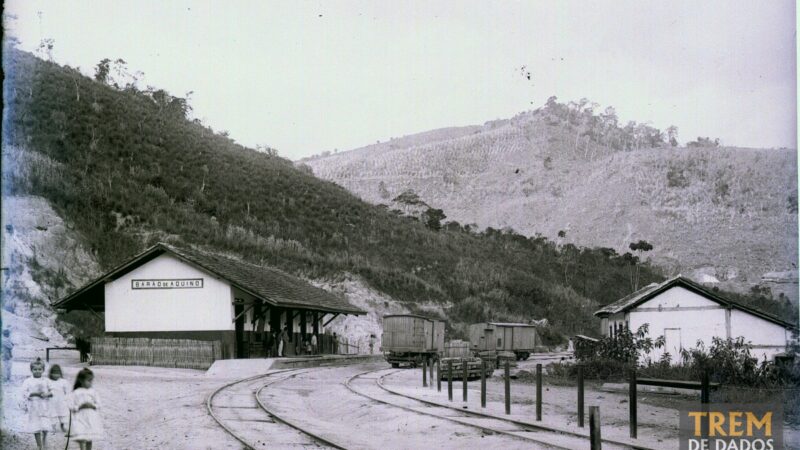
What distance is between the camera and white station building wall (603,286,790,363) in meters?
30.6

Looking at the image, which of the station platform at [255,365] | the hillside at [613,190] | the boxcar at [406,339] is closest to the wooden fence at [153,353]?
the station platform at [255,365]

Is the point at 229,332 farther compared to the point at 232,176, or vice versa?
the point at 232,176

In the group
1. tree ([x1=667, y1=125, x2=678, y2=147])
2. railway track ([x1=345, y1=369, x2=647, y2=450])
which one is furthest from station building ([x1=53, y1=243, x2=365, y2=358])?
tree ([x1=667, y1=125, x2=678, y2=147])

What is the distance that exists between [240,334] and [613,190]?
12275cm

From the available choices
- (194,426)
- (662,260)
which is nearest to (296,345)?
(194,426)

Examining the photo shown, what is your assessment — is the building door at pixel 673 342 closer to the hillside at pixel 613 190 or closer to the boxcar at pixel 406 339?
the boxcar at pixel 406 339

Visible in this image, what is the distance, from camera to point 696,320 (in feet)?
103

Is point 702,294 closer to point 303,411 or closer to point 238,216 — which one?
point 303,411

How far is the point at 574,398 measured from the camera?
880 inches

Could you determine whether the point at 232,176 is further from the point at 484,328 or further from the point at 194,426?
the point at 194,426

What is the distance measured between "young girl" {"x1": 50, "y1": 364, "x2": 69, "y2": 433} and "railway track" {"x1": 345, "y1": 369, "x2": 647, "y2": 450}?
696cm

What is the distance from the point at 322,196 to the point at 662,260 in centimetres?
5469

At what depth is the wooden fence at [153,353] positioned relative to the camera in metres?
32.2

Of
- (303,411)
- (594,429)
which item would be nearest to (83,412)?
(594,429)
